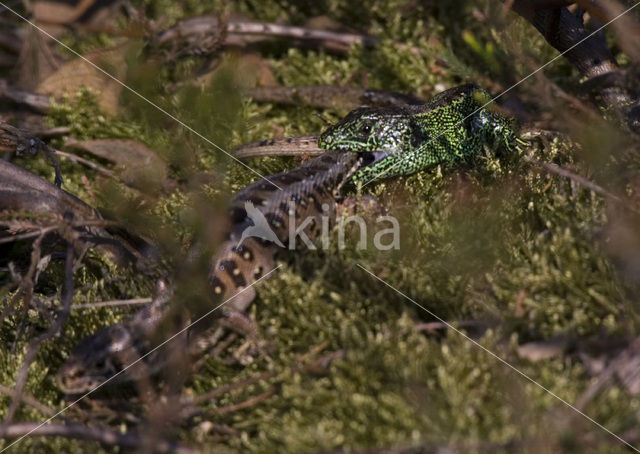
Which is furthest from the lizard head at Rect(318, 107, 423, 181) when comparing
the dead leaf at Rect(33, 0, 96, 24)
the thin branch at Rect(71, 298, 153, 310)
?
the dead leaf at Rect(33, 0, 96, 24)

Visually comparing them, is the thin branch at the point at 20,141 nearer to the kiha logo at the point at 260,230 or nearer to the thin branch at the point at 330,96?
the kiha logo at the point at 260,230

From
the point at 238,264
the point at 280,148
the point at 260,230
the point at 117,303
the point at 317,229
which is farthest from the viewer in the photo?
the point at 280,148

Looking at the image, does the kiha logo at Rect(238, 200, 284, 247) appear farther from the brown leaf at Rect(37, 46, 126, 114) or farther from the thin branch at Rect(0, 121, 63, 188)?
the brown leaf at Rect(37, 46, 126, 114)

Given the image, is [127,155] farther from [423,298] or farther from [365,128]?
[423,298]

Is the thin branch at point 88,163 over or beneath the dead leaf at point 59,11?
beneath

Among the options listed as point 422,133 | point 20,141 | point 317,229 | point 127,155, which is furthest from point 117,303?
point 422,133

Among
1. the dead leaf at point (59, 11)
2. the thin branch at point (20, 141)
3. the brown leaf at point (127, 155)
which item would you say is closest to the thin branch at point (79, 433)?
the thin branch at point (20, 141)

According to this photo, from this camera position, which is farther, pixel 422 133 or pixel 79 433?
pixel 422 133
